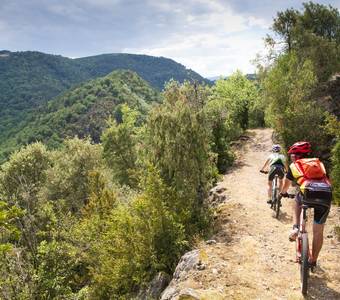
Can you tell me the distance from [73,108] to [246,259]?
188725 mm

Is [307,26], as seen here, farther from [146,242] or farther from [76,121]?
[76,121]

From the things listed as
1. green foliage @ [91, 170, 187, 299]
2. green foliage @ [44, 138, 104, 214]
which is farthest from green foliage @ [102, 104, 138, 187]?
green foliage @ [91, 170, 187, 299]

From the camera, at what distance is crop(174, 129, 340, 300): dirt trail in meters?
9.31

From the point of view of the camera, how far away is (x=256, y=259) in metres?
11.3

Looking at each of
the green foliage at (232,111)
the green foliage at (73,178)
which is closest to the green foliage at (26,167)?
the green foliage at (73,178)

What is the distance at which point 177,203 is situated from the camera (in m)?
15.4

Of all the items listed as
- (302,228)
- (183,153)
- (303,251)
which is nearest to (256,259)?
(302,228)

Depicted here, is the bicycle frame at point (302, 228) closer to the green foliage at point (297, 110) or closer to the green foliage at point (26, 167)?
the green foliage at point (297, 110)

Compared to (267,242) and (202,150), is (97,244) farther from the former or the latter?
(267,242)

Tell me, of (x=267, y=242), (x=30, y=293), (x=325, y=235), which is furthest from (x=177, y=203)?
(x=30, y=293)

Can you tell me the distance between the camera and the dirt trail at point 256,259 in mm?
9312

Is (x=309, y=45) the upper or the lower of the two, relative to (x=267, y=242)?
upper

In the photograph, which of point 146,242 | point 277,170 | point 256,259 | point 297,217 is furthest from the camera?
point 277,170

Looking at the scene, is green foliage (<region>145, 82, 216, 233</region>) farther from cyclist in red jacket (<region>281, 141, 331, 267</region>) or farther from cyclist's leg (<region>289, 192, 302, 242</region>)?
cyclist in red jacket (<region>281, 141, 331, 267</region>)
